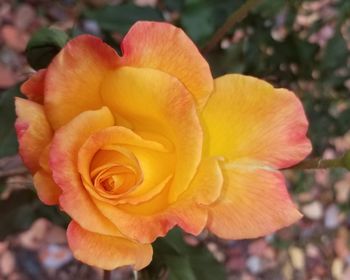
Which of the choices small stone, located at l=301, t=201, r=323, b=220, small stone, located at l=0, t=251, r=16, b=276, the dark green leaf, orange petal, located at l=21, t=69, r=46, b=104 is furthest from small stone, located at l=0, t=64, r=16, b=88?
orange petal, located at l=21, t=69, r=46, b=104

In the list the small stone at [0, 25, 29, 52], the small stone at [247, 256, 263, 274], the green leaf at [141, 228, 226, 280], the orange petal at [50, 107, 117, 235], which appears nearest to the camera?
the orange petal at [50, 107, 117, 235]

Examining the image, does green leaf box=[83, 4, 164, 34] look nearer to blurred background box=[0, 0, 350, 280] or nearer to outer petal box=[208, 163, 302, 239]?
blurred background box=[0, 0, 350, 280]

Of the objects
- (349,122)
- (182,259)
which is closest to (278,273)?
(349,122)

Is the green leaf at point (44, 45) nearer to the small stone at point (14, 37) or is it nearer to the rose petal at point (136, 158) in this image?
the rose petal at point (136, 158)

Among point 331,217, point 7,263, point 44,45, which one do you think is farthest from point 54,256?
point 44,45

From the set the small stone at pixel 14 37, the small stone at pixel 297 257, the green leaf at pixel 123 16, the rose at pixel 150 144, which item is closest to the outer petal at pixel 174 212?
the rose at pixel 150 144

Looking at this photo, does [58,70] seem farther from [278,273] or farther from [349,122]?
[278,273]
